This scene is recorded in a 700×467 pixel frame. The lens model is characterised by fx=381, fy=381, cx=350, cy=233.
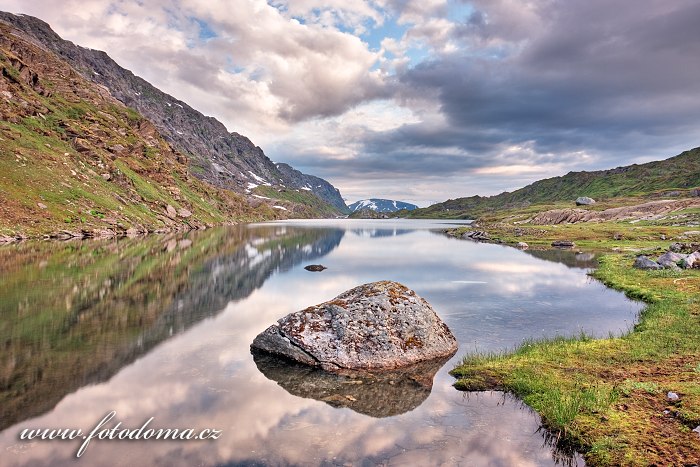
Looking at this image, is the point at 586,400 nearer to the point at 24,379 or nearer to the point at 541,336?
the point at 541,336

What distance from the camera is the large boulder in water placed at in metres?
20.0

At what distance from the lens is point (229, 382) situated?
17812mm

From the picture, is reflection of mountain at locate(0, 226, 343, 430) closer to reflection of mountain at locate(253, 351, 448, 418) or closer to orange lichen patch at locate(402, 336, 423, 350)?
reflection of mountain at locate(253, 351, 448, 418)

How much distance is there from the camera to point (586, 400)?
14.9 m

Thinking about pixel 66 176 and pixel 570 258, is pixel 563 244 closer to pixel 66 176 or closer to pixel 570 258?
pixel 570 258

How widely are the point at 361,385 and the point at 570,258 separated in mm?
72461

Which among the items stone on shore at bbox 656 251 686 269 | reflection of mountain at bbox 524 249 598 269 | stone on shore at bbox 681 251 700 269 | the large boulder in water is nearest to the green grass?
the large boulder in water

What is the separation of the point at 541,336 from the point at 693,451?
15426 mm

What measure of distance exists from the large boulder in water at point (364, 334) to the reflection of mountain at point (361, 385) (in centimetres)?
67

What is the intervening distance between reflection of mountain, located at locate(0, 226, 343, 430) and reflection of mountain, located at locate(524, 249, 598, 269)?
163ft

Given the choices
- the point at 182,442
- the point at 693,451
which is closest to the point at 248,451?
the point at 182,442

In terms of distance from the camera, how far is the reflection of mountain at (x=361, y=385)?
15812mm

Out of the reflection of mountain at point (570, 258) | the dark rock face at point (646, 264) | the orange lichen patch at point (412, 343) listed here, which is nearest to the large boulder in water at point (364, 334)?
the orange lichen patch at point (412, 343)

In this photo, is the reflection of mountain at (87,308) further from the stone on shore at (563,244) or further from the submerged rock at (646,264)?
the stone on shore at (563,244)
